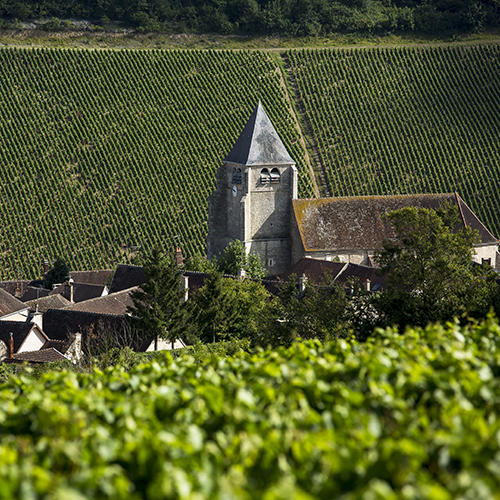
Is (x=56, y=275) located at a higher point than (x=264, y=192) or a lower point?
lower

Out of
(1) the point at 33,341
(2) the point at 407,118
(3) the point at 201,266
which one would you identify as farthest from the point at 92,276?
(2) the point at 407,118

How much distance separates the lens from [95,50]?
268ft

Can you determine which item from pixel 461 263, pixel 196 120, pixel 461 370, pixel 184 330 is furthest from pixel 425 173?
pixel 461 370

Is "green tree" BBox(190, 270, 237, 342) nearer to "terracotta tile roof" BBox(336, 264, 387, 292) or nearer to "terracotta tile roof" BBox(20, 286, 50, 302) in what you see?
"terracotta tile roof" BBox(336, 264, 387, 292)

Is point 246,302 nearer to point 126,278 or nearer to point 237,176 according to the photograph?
point 126,278

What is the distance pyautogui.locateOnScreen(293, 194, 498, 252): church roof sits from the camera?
161ft

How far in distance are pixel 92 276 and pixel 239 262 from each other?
12839 millimetres

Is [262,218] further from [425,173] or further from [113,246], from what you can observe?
[425,173]

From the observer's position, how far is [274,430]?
25.2ft

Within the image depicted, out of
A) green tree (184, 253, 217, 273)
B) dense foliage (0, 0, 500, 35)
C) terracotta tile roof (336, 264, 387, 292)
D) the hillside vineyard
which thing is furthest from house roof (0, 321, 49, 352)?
dense foliage (0, 0, 500, 35)

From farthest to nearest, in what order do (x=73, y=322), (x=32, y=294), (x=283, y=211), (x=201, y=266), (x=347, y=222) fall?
(x=283, y=211), (x=201, y=266), (x=347, y=222), (x=32, y=294), (x=73, y=322)

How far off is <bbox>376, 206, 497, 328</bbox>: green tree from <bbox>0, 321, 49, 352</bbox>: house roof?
17.9 meters

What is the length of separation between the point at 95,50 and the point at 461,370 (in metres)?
77.2

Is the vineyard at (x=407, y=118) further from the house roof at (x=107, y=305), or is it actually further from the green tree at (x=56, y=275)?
the house roof at (x=107, y=305)
